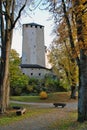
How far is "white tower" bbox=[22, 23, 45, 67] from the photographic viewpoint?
90812 mm

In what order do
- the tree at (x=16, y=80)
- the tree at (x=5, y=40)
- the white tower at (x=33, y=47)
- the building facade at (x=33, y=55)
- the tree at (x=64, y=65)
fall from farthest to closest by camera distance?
the white tower at (x=33, y=47) → the building facade at (x=33, y=55) → the tree at (x=16, y=80) → the tree at (x=64, y=65) → the tree at (x=5, y=40)

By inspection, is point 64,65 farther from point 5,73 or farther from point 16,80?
point 5,73

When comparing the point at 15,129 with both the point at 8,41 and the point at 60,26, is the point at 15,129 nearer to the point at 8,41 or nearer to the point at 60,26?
the point at 60,26

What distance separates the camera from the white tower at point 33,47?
9081 cm

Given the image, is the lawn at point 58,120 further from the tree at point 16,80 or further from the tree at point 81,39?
the tree at point 16,80

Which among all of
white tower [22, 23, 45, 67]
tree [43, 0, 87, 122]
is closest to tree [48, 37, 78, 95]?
tree [43, 0, 87, 122]

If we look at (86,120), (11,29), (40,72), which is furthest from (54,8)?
(40,72)

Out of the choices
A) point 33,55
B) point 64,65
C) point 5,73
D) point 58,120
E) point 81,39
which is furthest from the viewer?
point 33,55

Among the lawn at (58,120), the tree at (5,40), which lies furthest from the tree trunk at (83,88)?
the tree at (5,40)

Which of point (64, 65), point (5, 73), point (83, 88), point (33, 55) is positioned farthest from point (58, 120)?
point (33, 55)

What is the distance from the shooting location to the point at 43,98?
50750 millimetres

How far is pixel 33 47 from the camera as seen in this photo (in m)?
91.6

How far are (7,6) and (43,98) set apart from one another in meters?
26.3

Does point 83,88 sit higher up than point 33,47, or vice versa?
point 33,47
